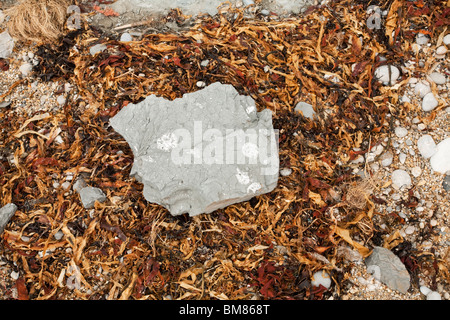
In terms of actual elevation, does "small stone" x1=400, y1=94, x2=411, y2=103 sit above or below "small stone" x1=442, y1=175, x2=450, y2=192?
above

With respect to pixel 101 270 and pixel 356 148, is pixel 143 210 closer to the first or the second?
pixel 101 270

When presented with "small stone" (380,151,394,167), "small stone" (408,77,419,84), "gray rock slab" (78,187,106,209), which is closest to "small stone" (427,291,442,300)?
"small stone" (380,151,394,167)

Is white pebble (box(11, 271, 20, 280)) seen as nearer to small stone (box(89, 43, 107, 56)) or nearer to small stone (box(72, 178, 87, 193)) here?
small stone (box(72, 178, 87, 193))

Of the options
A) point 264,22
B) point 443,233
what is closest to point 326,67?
point 264,22

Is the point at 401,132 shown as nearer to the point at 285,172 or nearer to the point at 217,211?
the point at 285,172

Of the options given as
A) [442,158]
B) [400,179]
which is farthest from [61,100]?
[442,158]

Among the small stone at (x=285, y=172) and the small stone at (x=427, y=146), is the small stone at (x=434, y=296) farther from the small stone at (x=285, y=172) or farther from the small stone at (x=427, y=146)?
the small stone at (x=285, y=172)

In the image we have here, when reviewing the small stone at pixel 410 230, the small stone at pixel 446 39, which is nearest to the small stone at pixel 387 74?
the small stone at pixel 446 39
